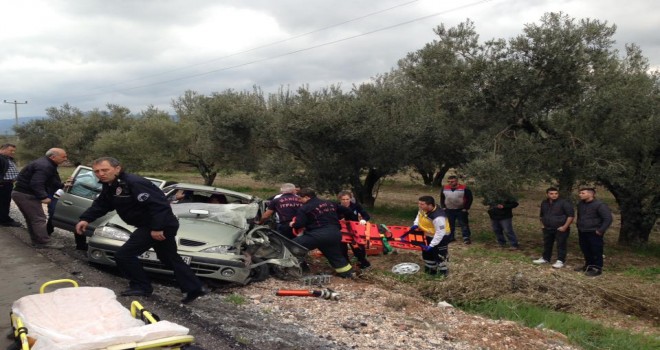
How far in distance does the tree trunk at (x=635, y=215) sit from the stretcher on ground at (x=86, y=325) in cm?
1114

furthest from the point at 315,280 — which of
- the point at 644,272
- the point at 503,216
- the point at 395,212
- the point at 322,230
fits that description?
the point at 395,212

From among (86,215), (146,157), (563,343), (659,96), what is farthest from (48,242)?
(146,157)

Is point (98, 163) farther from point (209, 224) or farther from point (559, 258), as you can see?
point (559, 258)

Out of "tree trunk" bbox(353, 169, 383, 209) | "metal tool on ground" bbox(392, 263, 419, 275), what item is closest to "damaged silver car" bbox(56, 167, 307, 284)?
"metal tool on ground" bbox(392, 263, 419, 275)

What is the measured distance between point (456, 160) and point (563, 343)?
1353cm

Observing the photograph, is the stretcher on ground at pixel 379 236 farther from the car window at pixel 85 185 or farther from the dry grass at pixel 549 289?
the car window at pixel 85 185

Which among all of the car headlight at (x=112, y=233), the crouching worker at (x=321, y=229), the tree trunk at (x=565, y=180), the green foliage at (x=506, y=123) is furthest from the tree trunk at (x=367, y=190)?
the car headlight at (x=112, y=233)

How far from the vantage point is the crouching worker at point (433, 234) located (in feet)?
24.4

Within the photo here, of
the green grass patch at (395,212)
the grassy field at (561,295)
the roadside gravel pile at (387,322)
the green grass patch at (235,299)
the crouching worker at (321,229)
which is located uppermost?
the crouching worker at (321,229)

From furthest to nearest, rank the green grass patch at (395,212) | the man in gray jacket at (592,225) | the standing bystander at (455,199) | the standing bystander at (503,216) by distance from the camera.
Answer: the green grass patch at (395,212) < the standing bystander at (455,199) < the standing bystander at (503,216) < the man in gray jacket at (592,225)

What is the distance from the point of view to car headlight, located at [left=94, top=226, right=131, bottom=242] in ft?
20.3

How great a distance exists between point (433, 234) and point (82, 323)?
18.0ft

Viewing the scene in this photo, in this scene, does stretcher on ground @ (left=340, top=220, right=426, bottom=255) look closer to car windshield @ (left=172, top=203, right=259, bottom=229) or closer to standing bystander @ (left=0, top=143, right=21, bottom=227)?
car windshield @ (left=172, top=203, right=259, bottom=229)

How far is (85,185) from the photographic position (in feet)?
27.1
